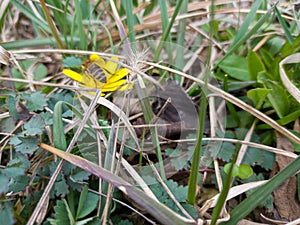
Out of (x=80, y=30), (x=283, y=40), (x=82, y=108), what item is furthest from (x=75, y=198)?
(x=283, y=40)

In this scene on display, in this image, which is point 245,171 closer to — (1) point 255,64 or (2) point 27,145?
(1) point 255,64

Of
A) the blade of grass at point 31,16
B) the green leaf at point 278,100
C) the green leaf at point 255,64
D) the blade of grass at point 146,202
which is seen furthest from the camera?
the blade of grass at point 31,16

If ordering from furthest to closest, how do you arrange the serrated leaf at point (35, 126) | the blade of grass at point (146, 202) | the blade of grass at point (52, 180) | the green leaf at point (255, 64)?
the green leaf at point (255, 64), the serrated leaf at point (35, 126), the blade of grass at point (52, 180), the blade of grass at point (146, 202)

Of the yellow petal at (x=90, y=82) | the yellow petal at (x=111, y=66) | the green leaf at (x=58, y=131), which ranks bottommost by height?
the green leaf at (x=58, y=131)

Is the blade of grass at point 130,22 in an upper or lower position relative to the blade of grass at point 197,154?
upper

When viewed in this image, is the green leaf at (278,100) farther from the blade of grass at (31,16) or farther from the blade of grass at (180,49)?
the blade of grass at (31,16)

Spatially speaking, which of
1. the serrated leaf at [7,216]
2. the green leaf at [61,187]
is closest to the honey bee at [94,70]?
the green leaf at [61,187]
